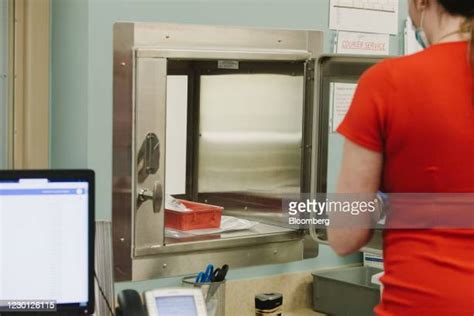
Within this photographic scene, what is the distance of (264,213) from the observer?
7.37 ft

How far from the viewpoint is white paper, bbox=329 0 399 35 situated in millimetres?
2266

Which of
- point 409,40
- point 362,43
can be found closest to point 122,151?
point 362,43

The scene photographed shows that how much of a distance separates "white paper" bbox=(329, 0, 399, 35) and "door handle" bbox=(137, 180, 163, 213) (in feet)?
2.40

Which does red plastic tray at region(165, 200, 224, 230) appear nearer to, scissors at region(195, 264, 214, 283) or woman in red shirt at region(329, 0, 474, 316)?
scissors at region(195, 264, 214, 283)

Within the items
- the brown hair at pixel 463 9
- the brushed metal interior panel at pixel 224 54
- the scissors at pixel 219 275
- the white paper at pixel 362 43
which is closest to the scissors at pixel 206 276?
the scissors at pixel 219 275

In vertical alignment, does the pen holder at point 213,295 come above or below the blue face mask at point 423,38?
below

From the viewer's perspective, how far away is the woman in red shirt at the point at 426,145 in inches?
42.4

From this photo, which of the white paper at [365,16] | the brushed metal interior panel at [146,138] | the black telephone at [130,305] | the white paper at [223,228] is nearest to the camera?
the black telephone at [130,305]

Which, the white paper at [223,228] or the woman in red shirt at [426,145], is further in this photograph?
the white paper at [223,228]

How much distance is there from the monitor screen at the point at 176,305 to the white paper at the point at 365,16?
3.26 feet

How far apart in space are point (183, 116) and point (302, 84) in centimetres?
32

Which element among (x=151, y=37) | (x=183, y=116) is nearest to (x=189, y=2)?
(x=151, y=37)

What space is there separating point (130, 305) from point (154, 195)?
0.43m

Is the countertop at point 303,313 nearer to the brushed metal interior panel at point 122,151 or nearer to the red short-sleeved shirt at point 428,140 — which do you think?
the brushed metal interior panel at point 122,151
